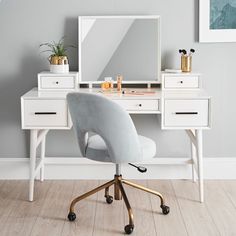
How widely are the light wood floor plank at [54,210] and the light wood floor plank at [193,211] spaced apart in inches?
30.0

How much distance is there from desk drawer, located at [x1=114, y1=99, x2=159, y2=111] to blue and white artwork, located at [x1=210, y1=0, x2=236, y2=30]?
0.82 meters

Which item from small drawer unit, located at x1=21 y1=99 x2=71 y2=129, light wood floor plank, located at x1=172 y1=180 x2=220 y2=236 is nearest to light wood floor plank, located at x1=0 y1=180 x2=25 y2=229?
small drawer unit, located at x1=21 y1=99 x2=71 y2=129

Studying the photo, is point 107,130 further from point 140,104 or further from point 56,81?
point 56,81

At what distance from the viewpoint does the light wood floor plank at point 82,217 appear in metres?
3.23

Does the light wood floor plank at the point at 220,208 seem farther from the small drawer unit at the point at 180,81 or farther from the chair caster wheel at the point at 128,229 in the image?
the small drawer unit at the point at 180,81

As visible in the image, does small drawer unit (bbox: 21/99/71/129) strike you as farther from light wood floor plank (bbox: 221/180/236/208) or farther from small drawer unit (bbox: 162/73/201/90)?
light wood floor plank (bbox: 221/180/236/208)

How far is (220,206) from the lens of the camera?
3641mm

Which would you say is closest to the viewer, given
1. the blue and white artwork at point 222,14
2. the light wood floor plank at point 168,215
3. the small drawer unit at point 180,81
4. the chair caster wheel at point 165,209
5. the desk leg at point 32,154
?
the light wood floor plank at point 168,215

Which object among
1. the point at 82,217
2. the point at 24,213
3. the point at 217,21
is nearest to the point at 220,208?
the point at 82,217

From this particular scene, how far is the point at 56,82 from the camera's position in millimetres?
3953

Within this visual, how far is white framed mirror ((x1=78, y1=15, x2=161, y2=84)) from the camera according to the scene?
13.2 feet

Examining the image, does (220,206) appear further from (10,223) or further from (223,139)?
(10,223)

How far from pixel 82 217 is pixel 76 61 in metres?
1.25

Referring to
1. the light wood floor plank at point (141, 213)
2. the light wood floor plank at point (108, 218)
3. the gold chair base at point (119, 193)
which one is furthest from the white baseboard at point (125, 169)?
the gold chair base at point (119, 193)
